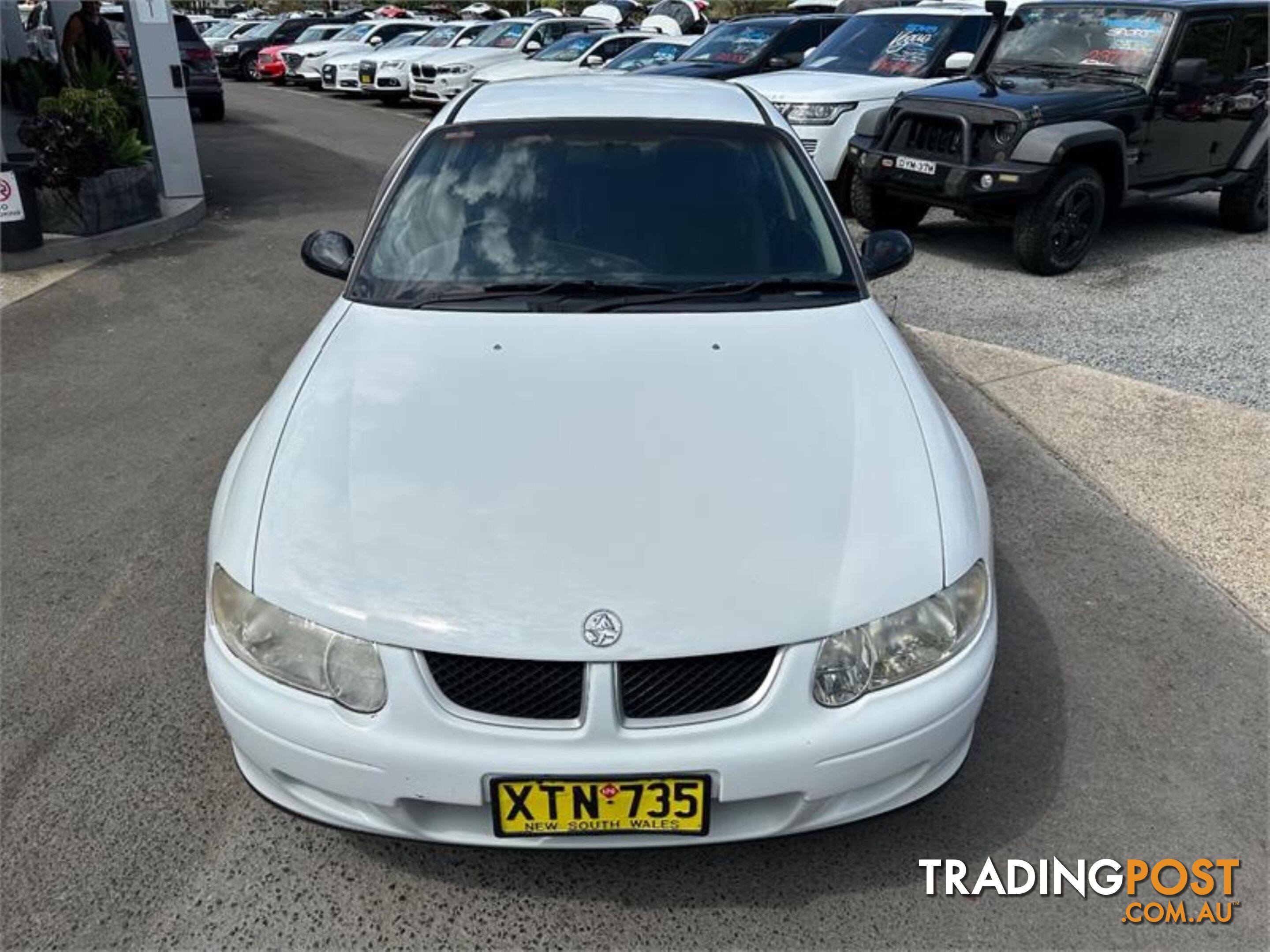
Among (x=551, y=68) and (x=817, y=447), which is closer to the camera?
(x=817, y=447)

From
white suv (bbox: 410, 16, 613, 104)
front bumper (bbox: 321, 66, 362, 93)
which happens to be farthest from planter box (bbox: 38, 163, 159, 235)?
front bumper (bbox: 321, 66, 362, 93)

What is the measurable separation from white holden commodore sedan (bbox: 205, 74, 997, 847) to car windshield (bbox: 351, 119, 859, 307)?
0.60 feet

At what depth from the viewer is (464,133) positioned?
3404mm

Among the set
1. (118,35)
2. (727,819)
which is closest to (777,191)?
(727,819)

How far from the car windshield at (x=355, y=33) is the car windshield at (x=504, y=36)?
674 centimetres

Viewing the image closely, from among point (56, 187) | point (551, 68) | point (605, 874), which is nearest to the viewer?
point (605, 874)

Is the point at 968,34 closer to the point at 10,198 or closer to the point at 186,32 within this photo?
the point at 10,198

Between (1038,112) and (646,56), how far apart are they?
7.56m

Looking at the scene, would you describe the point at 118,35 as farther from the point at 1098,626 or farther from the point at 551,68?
the point at 1098,626

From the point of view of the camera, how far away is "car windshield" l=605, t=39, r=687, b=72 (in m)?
12.9

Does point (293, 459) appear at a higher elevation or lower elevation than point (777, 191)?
lower

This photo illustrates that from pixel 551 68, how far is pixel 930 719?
47.0ft

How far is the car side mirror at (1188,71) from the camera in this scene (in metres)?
7.05

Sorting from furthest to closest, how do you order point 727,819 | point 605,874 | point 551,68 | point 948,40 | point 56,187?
point 551,68
point 948,40
point 56,187
point 605,874
point 727,819
